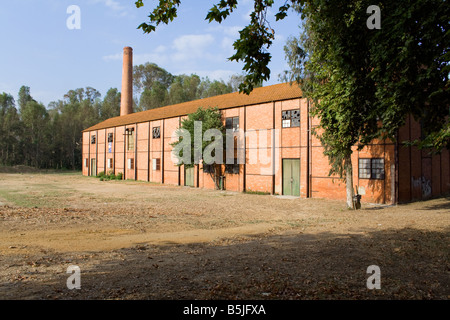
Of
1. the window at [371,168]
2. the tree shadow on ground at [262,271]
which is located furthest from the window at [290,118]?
the tree shadow on ground at [262,271]

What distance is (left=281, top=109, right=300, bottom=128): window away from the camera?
64.5ft

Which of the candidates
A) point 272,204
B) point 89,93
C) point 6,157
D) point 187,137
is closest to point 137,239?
point 272,204

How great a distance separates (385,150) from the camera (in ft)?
52.9

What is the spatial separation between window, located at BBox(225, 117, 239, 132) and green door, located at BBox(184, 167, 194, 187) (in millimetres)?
5818

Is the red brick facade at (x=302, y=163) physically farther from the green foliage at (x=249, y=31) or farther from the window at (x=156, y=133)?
the green foliage at (x=249, y=31)

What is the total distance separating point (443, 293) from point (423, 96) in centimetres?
432

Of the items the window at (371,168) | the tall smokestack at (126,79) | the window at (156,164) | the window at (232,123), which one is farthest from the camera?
the tall smokestack at (126,79)

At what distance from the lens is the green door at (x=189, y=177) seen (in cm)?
2738

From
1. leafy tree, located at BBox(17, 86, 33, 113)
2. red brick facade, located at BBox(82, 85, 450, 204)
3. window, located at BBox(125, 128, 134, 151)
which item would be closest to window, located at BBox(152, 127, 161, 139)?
red brick facade, located at BBox(82, 85, 450, 204)

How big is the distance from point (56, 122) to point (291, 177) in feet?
192

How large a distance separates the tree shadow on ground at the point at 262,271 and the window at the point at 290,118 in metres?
12.7

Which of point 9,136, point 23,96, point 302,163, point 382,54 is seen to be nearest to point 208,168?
point 302,163

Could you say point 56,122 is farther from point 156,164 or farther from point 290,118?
point 290,118
